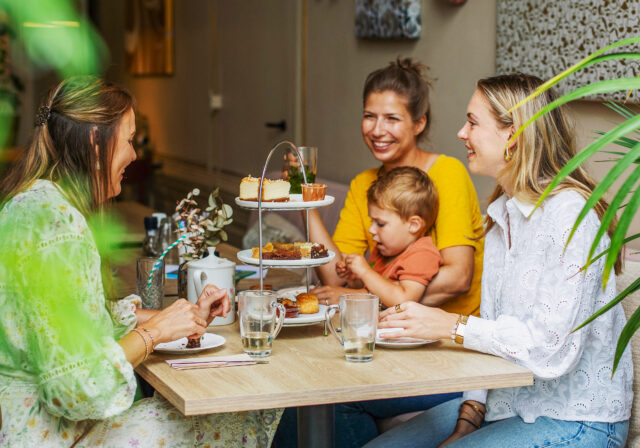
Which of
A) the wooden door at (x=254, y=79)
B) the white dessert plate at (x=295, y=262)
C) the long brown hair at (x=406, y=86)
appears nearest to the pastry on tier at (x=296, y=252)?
the white dessert plate at (x=295, y=262)

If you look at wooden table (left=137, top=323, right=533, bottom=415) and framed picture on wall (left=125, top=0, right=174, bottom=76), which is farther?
framed picture on wall (left=125, top=0, right=174, bottom=76)

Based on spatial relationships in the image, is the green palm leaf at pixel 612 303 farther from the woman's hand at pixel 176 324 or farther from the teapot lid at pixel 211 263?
the teapot lid at pixel 211 263

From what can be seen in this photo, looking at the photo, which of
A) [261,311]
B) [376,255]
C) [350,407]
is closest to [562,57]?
[376,255]

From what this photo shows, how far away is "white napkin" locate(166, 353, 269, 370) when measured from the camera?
145cm

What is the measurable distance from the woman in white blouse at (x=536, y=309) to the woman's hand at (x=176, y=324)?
370 mm

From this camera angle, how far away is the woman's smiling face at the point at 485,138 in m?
1.78

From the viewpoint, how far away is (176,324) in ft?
4.93

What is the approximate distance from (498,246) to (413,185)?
0.33 meters

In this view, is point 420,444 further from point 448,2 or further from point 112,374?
point 448,2

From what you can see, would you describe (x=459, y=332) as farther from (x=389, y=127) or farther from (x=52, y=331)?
(x=389, y=127)

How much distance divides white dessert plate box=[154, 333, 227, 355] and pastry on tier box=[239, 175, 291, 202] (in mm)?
307

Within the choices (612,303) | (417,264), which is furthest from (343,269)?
(612,303)

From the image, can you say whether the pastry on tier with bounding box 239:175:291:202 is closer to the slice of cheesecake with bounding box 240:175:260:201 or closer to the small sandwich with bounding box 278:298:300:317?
the slice of cheesecake with bounding box 240:175:260:201

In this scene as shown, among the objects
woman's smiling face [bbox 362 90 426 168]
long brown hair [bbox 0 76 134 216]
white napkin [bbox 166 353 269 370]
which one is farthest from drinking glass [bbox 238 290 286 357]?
woman's smiling face [bbox 362 90 426 168]
